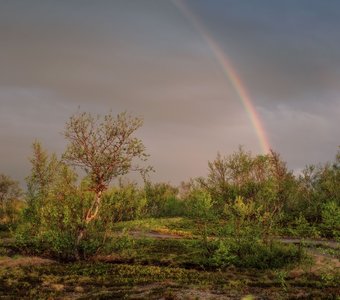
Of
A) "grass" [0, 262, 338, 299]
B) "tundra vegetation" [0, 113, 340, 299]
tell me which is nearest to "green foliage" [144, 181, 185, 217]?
"tundra vegetation" [0, 113, 340, 299]

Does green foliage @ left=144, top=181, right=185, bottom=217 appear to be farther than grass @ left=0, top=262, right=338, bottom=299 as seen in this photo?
Yes

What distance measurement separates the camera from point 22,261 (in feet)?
103

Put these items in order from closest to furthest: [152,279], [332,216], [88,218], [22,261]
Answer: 1. [332,216]
2. [152,279]
3. [22,261]
4. [88,218]

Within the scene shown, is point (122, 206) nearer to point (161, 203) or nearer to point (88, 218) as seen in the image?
point (88, 218)

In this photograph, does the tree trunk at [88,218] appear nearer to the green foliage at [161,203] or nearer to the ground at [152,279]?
the ground at [152,279]

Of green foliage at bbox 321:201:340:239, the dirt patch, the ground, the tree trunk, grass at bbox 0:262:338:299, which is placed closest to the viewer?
the ground

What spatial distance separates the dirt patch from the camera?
99.6 feet

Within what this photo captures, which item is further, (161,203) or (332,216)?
(161,203)

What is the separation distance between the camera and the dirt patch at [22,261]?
99.6ft

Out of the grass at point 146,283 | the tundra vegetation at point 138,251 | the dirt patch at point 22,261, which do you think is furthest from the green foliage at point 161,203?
the grass at point 146,283

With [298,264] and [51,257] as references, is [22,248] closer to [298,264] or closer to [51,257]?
[51,257]

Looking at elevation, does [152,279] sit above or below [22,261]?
below

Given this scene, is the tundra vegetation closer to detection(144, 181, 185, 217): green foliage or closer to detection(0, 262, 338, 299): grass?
detection(0, 262, 338, 299): grass

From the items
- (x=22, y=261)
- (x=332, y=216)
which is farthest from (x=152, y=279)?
(x=22, y=261)
